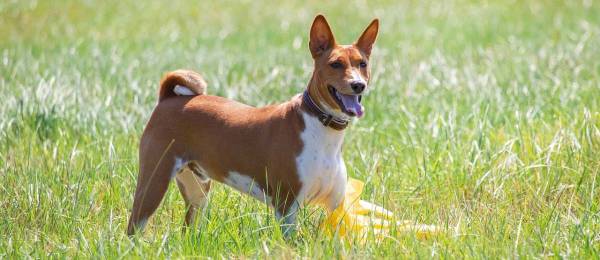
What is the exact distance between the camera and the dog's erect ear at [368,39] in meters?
5.43

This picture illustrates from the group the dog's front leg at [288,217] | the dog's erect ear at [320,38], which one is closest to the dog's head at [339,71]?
the dog's erect ear at [320,38]

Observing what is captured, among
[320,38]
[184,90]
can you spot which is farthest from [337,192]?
[184,90]

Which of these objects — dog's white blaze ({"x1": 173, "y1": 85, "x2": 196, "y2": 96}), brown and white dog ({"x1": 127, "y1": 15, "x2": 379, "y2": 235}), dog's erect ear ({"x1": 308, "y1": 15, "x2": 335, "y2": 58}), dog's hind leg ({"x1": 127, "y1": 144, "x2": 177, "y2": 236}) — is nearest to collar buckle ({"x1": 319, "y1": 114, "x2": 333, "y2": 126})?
brown and white dog ({"x1": 127, "y1": 15, "x2": 379, "y2": 235})

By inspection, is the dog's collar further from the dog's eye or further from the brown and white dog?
the dog's eye

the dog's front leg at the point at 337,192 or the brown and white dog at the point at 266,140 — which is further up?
the brown and white dog at the point at 266,140

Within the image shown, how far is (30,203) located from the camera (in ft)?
18.8

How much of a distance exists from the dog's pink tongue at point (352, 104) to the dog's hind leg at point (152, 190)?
107cm

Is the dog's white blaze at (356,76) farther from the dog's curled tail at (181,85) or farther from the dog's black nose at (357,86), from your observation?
the dog's curled tail at (181,85)

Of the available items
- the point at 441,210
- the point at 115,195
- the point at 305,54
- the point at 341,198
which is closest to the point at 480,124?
the point at 441,210

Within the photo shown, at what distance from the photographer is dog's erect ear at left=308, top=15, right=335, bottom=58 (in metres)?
5.34

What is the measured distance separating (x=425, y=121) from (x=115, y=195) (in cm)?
289

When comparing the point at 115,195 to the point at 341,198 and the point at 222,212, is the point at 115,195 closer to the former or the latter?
the point at 222,212

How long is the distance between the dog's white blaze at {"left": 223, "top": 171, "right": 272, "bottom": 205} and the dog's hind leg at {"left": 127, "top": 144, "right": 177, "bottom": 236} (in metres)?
0.33

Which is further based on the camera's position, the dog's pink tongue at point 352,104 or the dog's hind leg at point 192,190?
the dog's hind leg at point 192,190
